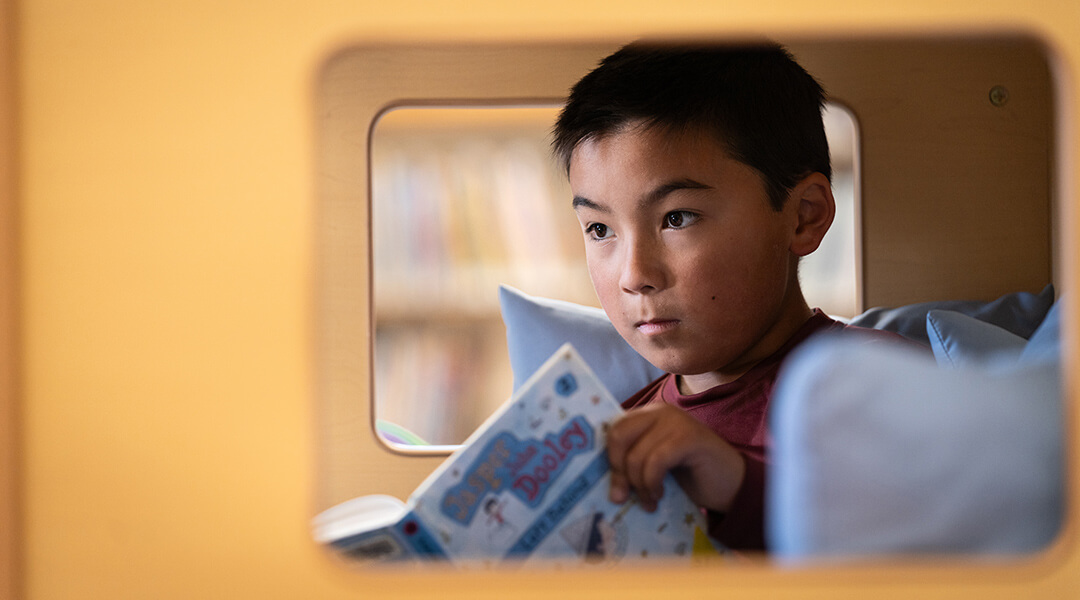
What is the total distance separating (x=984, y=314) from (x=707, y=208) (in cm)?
42

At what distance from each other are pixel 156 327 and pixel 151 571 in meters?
0.12

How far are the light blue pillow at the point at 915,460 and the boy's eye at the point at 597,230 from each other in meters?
0.57

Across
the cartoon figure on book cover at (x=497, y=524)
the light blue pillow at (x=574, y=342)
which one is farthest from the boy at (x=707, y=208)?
the cartoon figure on book cover at (x=497, y=524)

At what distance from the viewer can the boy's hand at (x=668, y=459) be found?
51cm

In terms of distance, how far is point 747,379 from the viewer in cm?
88

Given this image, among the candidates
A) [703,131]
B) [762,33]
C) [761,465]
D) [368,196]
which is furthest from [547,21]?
[368,196]

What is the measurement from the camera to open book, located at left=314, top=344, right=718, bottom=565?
0.48m

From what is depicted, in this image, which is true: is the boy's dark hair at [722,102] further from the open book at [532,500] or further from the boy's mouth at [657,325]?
the open book at [532,500]

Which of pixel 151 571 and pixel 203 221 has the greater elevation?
pixel 203 221

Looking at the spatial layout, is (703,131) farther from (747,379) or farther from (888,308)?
(888,308)

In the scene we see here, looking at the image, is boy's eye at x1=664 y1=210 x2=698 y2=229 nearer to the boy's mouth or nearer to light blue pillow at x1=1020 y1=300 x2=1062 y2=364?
the boy's mouth

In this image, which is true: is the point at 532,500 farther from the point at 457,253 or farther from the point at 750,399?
the point at 457,253

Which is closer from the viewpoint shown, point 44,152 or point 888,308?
point 44,152

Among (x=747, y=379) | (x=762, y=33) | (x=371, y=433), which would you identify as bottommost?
(x=371, y=433)
